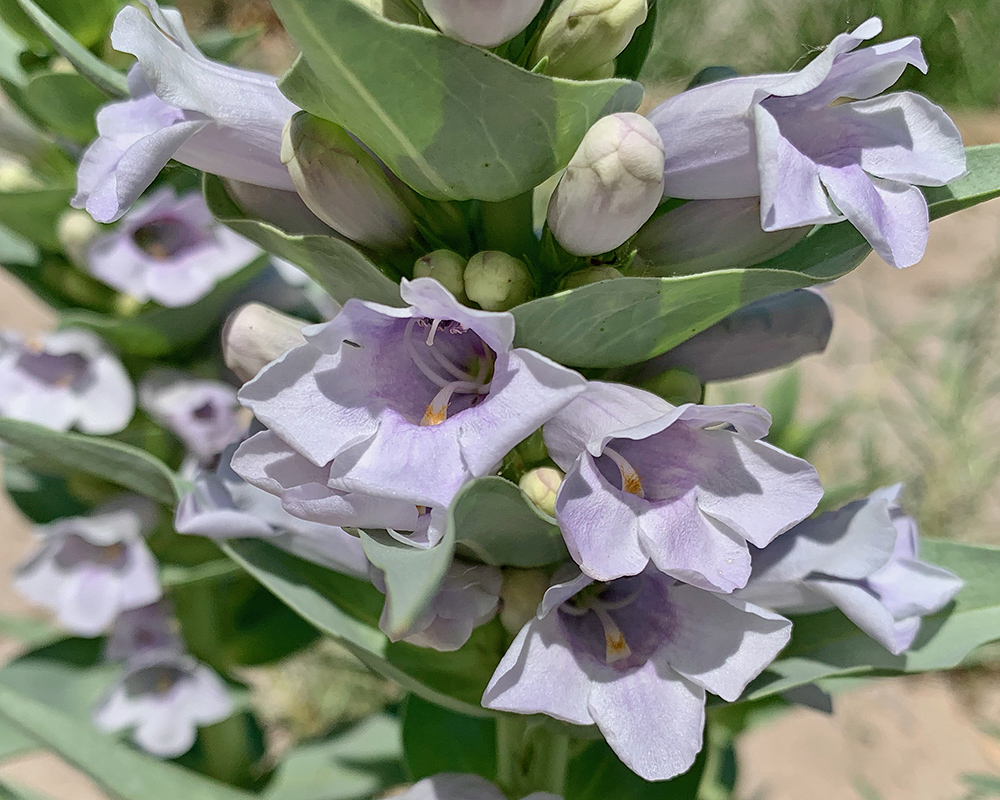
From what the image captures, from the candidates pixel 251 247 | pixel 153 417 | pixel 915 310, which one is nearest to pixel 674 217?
pixel 251 247

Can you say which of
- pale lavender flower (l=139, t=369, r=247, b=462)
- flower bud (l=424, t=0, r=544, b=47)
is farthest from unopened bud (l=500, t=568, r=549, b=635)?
pale lavender flower (l=139, t=369, r=247, b=462)

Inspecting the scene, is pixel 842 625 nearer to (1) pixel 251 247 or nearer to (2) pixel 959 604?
(2) pixel 959 604

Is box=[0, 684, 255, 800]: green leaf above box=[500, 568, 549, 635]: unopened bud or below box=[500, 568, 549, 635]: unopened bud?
below

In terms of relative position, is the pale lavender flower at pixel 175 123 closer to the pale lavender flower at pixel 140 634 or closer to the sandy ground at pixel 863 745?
the pale lavender flower at pixel 140 634

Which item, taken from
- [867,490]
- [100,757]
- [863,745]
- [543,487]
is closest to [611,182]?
[543,487]

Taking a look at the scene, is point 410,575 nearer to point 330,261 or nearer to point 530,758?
point 330,261

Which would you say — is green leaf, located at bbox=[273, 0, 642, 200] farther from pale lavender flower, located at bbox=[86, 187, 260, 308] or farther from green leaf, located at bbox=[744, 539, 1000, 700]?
pale lavender flower, located at bbox=[86, 187, 260, 308]

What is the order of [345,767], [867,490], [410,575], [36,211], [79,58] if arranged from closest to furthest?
1. [410,575]
2. [79,58]
3. [36,211]
4. [345,767]
5. [867,490]
